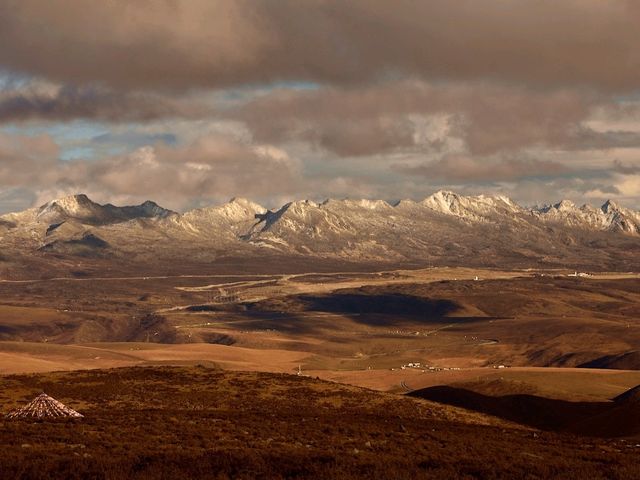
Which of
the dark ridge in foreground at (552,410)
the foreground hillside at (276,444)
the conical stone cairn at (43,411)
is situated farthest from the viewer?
the dark ridge in foreground at (552,410)

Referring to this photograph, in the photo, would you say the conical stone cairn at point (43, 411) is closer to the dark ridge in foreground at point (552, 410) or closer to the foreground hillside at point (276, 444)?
the foreground hillside at point (276, 444)

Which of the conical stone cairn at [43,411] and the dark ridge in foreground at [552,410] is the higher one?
the conical stone cairn at [43,411]

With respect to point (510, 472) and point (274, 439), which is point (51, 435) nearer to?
point (274, 439)

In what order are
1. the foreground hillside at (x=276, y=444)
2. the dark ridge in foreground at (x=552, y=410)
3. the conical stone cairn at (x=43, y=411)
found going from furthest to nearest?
the dark ridge in foreground at (x=552, y=410) < the conical stone cairn at (x=43, y=411) < the foreground hillside at (x=276, y=444)

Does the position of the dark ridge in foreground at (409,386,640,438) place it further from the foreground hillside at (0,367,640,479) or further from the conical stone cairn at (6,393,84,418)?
the conical stone cairn at (6,393,84,418)

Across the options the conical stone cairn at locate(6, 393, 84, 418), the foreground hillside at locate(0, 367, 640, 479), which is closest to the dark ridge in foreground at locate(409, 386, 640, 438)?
the foreground hillside at locate(0, 367, 640, 479)

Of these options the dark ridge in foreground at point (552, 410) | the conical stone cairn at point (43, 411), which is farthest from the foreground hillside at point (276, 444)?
the dark ridge in foreground at point (552, 410)

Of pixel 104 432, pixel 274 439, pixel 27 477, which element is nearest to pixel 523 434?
pixel 274 439
